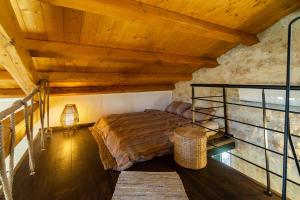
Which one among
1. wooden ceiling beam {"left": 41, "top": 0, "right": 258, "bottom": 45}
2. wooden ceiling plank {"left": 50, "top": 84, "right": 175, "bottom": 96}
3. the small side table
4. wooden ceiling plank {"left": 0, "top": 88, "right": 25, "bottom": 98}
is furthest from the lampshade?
wooden ceiling beam {"left": 41, "top": 0, "right": 258, "bottom": 45}

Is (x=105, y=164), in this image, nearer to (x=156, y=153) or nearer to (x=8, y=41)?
(x=156, y=153)

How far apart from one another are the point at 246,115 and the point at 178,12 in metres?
2.18

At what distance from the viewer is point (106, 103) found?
4.14 metres

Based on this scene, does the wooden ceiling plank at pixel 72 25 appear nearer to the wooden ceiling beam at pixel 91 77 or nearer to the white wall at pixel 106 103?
the wooden ceiling beam at pixel 91 77

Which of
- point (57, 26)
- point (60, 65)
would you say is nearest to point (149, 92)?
point (60, 65)

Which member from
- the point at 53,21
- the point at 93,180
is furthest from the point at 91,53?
the point at 93,180

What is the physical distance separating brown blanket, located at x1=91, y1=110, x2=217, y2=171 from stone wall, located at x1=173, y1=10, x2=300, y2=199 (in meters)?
1.07

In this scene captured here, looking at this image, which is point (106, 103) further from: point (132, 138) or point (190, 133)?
point (190, 133)

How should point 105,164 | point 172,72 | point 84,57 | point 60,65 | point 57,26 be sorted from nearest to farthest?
1. point 57,26
2. point 105,164
3. point 84,57
4. point 60,65
5. point 172,72

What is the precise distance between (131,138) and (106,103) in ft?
6.10

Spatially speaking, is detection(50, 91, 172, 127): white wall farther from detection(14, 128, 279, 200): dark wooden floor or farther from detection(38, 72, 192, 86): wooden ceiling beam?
detection(14, 128, 279, 200): dark wooden floor

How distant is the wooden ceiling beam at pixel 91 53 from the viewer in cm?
196

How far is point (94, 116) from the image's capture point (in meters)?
4.06

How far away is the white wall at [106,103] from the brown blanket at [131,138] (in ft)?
2.08
